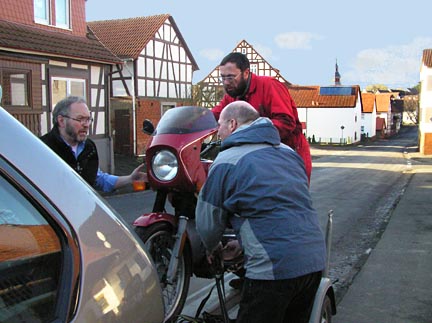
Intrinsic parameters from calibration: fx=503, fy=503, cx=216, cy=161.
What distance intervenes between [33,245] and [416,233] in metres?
7.72

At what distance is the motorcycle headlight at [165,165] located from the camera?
3352mm

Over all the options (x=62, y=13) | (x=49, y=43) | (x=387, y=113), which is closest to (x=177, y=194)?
(x=49, y=43)

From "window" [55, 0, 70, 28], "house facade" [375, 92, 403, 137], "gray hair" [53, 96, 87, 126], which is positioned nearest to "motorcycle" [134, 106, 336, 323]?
"gray hair" [53, 96, 87, 126]

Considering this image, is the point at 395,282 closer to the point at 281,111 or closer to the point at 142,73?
the point at 281,111

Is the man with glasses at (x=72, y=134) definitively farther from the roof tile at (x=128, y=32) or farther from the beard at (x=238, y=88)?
the roof tile at (x=128, y=32)

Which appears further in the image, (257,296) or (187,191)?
(187,191)

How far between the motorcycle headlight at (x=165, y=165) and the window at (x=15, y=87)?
12600 millimetres

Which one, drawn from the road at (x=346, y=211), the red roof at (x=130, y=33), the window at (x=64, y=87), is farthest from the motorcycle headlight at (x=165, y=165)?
the red roof at (x=130, y=33)

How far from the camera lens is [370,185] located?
52.4 feet

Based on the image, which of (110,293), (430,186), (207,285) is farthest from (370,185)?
(110,293)

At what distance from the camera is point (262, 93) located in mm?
4051

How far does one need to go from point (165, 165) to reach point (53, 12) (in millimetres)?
15926

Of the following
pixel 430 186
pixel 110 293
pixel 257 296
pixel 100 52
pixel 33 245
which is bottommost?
pixel 430 186

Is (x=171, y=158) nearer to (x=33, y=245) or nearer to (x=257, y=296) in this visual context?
(x=257, y=296)
